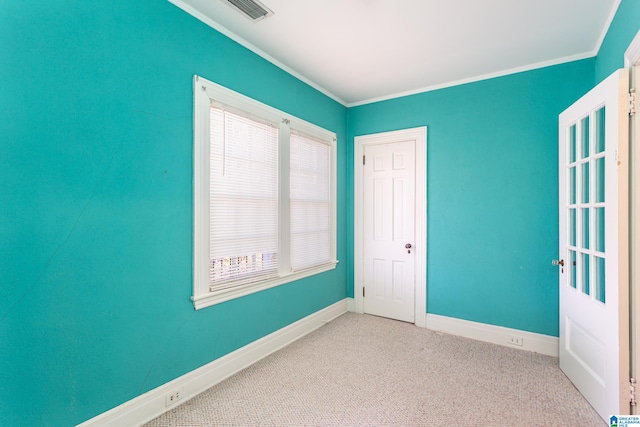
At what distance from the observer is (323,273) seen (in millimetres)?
3586

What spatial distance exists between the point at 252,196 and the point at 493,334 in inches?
108

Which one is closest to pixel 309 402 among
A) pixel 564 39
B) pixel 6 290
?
pixel 6 290

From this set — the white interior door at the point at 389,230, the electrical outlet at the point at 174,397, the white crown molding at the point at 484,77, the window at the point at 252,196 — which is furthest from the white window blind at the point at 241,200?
the white crown molding at the point at 484,77

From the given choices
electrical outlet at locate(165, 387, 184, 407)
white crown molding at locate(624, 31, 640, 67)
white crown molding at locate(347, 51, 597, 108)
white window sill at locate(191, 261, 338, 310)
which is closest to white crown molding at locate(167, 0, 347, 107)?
white crown molding at locate(347, 51, 597, 108)

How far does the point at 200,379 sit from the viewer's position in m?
2.20

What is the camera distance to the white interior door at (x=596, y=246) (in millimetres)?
1757

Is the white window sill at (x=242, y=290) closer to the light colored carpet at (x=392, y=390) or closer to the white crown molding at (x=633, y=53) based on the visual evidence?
the light colored carpet at (x=392, y=390)

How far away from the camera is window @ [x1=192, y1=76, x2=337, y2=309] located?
2221 mm

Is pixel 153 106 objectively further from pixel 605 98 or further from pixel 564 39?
pixel 564 39

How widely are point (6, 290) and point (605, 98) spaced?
11.2 feet

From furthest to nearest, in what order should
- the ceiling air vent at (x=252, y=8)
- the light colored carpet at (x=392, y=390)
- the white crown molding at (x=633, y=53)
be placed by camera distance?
the ceiling air vent at (x=252, y=8) < the light colored carpet at (x=392, y=390) < the white crown molding at (x=633, y=53)

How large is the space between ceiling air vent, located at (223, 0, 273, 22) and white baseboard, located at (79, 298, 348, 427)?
2.53 m

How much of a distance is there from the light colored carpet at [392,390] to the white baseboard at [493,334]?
0.29 ft

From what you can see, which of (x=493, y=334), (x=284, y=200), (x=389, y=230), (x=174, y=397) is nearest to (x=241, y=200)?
(x=284, y=200)
